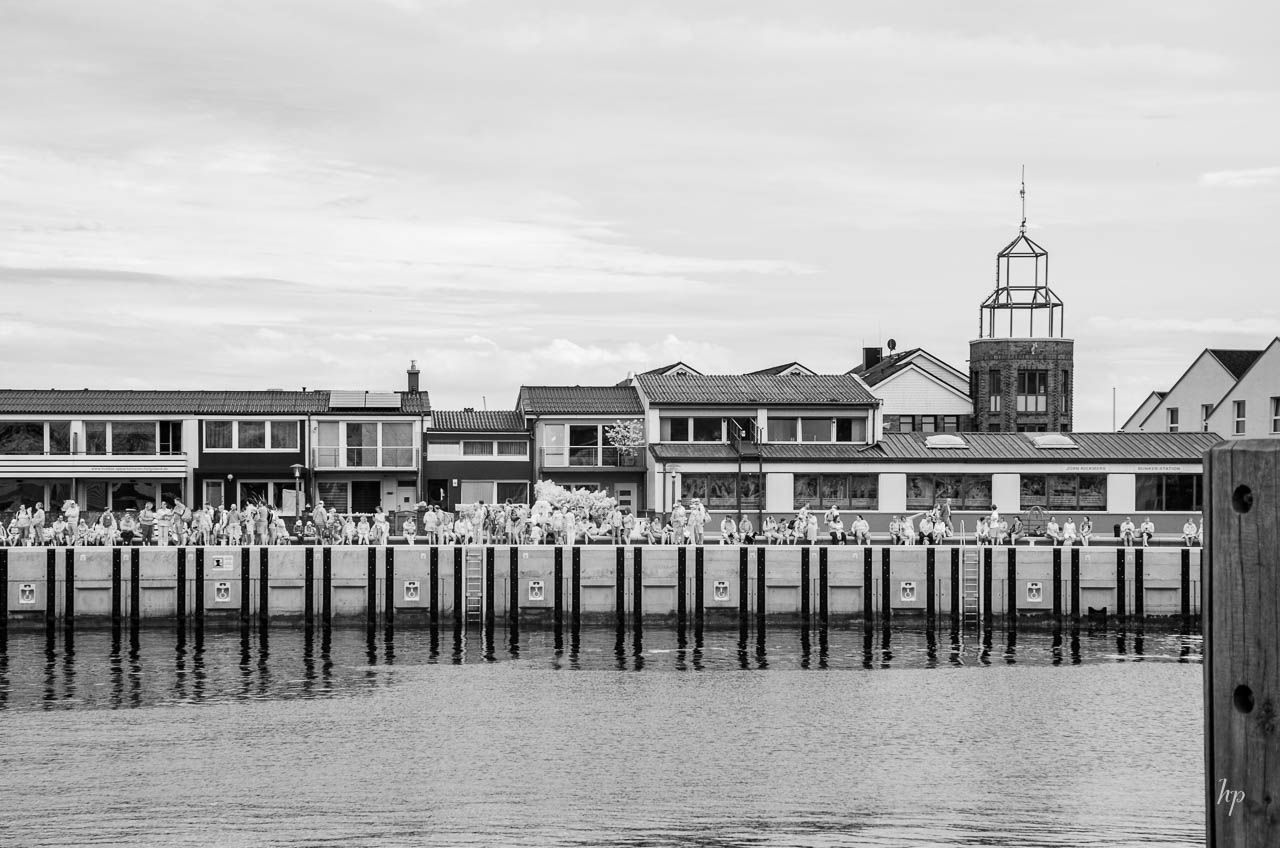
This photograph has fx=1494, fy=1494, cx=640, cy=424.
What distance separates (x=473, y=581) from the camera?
179 ft

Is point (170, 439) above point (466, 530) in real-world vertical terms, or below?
above

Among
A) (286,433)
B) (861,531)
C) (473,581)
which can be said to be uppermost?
(286,433)

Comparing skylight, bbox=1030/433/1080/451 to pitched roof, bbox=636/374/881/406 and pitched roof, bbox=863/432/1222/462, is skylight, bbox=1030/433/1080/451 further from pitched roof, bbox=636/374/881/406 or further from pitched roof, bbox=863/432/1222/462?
pitched roof, bbox=636/374/881/406

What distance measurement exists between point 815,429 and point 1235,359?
27.0 m

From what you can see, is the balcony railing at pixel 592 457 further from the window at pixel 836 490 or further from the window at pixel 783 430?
the window at pixel 836 490

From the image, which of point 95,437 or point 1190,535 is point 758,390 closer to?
point 1190,535

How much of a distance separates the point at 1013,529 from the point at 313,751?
3675 cm

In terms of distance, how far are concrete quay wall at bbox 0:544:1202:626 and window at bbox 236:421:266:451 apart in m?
21.5

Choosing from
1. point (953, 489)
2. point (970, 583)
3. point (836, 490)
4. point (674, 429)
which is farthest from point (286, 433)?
point (970, 583)

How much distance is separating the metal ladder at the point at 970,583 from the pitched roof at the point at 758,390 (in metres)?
20.3

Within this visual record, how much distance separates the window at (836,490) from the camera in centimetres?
6988

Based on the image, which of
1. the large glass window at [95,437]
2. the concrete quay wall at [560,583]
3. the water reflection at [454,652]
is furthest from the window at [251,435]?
the water reflection at [454,652]

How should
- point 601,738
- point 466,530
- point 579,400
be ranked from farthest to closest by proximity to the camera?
point 579,400
point 466,530
point 601,738

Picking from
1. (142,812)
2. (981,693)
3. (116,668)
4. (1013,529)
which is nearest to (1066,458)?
(1013,529)
